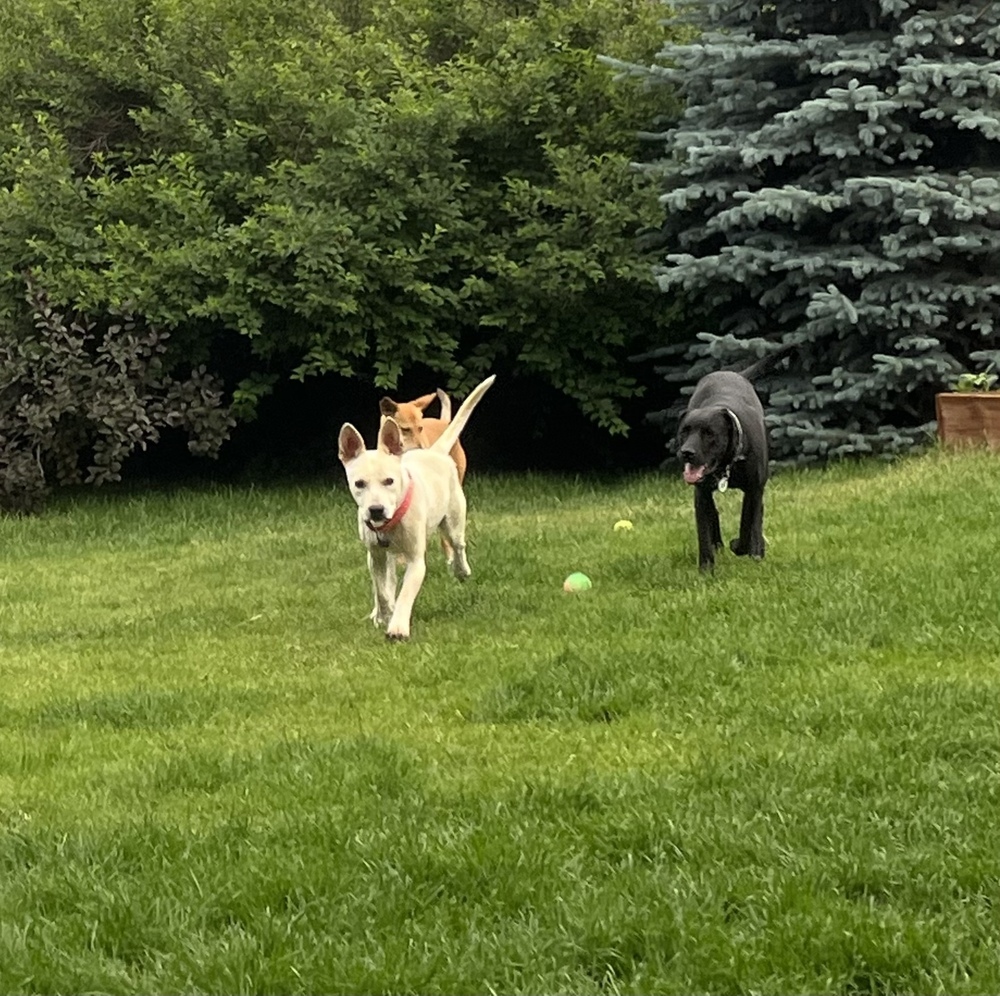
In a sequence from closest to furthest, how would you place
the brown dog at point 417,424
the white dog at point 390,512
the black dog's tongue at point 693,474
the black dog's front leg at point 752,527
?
the white dog at point 390,512 → the black dog's tongue at point 693,474 → the black dog's front leg at point 752,527 → the brown dog at point 417,424

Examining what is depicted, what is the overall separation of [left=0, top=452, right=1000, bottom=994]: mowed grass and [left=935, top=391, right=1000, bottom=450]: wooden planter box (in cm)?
317

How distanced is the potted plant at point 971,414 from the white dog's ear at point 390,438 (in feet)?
18.7

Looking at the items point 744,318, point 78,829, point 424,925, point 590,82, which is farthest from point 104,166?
point 424,925

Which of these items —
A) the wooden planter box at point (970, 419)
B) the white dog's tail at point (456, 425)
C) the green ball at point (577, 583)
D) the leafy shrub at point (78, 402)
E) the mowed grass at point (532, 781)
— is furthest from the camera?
the leafy shrub at point (78, 402)

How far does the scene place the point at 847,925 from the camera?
311 cm

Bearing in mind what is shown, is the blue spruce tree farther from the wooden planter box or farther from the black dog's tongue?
the black dog's tongue

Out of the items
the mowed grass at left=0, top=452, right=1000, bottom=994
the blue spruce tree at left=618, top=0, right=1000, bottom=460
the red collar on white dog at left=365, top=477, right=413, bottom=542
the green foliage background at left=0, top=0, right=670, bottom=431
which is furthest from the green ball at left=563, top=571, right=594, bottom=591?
the green foliage background at left=0, top=0, right=670, bottom=431

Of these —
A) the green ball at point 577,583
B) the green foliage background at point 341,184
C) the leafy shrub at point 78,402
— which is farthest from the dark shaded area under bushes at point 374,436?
the green ball at point 577,583

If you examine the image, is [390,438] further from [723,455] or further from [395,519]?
[723,455]

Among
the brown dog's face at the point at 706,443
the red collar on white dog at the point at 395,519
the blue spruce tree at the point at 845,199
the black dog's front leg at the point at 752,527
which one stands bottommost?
the black dog's front leg at the point at 752,527

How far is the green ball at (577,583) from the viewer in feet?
23.9

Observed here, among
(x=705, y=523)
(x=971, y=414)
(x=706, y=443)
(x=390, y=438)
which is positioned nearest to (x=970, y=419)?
(x=971, y=414)

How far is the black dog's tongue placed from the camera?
698 cm

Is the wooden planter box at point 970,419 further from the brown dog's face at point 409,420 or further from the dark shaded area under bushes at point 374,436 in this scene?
the dark shaded area under bushes at point 374,436
